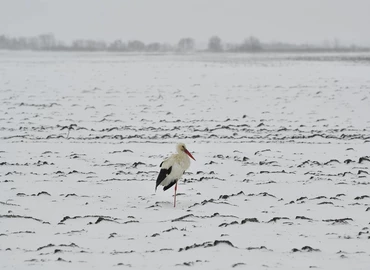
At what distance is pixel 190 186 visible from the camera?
952cm

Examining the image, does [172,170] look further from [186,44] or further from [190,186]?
[186,44]

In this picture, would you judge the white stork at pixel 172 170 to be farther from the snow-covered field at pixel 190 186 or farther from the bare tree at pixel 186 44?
the bare tree at pixel 186 44

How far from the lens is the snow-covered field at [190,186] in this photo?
587cm

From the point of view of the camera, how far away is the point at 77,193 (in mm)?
8852

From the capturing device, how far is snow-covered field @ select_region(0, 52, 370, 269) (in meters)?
5.87

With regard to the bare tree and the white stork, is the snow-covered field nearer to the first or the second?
the white stork

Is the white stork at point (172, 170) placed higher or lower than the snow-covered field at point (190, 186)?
higher

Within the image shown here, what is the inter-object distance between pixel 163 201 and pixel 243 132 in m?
7.90

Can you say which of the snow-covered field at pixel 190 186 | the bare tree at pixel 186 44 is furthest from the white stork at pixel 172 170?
the bare tree at pixel 186 44

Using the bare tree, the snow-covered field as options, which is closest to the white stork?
the snow-covered field

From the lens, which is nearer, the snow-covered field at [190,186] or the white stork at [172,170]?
the snow-covered field at [190,186]

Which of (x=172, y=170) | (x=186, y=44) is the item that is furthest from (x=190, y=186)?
(x=186, y=44)

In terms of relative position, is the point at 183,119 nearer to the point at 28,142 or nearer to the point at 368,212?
the point at 28,142

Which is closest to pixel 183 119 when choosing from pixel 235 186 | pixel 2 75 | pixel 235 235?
pixel 235 186
